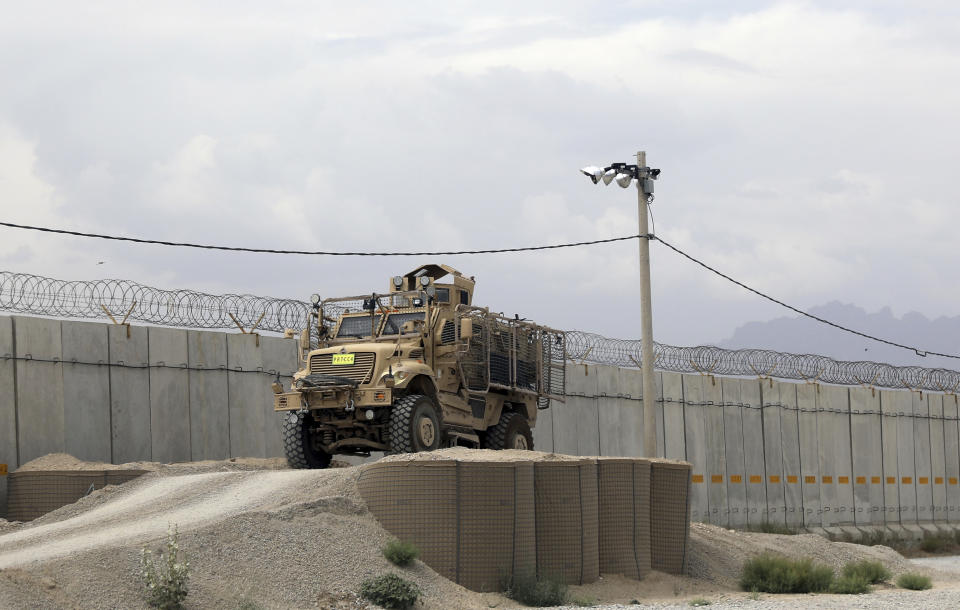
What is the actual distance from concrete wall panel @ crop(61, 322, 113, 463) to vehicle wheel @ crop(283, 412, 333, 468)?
291 cm

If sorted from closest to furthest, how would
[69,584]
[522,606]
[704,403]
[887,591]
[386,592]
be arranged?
[69,584] < [386,592] < [522,606] < [887,591] < [704,403]

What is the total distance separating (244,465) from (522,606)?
7.19m

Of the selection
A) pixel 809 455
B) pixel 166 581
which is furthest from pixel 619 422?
pixel 166 581

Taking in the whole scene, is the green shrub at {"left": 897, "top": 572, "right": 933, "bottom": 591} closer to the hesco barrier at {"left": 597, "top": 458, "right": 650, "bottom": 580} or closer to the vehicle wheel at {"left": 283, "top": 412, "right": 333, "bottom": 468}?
the hesco barrier at {"left": 597, "top": 458, "right": 650, "bottom": 580}

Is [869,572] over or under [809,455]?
under

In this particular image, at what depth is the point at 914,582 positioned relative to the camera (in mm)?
17750

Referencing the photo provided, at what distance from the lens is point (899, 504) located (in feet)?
113

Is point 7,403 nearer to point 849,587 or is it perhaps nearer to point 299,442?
point 299,442

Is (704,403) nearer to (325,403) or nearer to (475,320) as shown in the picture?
(475,320)

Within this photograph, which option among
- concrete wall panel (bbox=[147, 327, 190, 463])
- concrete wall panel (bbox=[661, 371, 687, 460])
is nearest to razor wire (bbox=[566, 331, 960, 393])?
concrete wall panel (bbox=[661, 371, 687, 460])

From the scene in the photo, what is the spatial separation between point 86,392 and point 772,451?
18.2 meters

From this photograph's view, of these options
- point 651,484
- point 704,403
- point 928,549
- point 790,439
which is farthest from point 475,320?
point 928,549

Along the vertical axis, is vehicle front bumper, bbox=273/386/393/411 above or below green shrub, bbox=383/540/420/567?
above

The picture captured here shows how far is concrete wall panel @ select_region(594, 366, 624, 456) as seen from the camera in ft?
92.1
